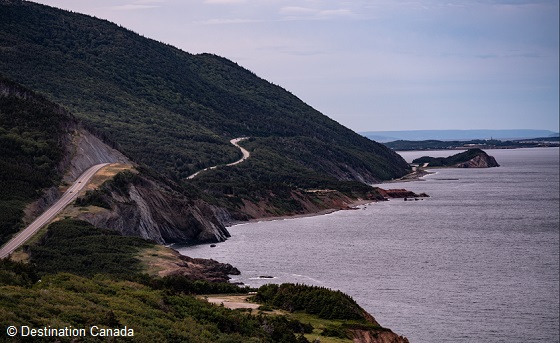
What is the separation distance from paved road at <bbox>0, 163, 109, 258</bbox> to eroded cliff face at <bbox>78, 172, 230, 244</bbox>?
3.37 meters

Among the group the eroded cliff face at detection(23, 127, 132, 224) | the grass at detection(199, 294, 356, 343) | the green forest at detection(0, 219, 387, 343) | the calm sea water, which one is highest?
the eroded cliff face at detection(23, 127, 132, 224)

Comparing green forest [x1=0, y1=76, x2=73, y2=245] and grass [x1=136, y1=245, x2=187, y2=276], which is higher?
green forest [x1=0, y1=76, x2=73, y2=245]

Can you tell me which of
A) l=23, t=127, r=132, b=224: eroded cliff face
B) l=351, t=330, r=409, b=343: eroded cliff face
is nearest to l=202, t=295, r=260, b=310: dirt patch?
l=351, t=330, r=409, b=343: eroded cliff face

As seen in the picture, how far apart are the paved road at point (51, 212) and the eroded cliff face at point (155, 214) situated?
337 cm

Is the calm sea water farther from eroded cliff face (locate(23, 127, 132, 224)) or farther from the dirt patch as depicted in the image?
eroded cliff face (locate(23, 127, 132, 224))

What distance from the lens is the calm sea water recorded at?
221 feet

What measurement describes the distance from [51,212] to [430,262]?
41032 mm

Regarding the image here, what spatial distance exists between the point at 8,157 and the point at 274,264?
124 ft

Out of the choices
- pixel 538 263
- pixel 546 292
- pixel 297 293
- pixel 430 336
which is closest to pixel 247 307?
pixel 297 293

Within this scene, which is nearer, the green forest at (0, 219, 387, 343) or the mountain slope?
the green forest at (0, 219, 387, 343)

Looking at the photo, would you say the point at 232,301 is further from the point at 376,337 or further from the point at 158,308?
the point at 158,308

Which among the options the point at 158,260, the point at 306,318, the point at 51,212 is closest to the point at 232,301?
the point at 306,318

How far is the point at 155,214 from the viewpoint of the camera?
116562 mm

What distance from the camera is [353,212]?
164250 mm
